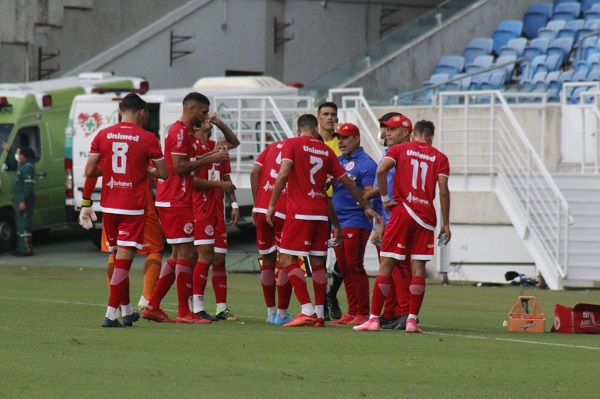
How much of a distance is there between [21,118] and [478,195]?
27.8 ft

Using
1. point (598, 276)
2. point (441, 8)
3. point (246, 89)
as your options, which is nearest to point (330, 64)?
point (441, 8)

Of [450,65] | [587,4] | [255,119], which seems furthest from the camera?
[450,65]

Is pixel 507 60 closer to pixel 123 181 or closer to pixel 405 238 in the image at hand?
pixel 405 238

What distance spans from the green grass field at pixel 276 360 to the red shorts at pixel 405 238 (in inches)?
27.2

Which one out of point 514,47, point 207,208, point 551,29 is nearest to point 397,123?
point 207,208

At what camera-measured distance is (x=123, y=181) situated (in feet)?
37.4

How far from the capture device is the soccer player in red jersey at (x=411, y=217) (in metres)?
11.9

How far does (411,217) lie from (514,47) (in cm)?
1899

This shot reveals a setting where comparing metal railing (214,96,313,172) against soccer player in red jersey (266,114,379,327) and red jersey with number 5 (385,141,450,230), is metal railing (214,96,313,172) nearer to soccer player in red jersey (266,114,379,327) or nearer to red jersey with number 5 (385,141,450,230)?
soccer player in red jersey (266,114,379,327)

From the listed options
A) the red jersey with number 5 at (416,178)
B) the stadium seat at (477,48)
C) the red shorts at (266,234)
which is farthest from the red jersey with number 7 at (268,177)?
the stadium seat at (477,48)

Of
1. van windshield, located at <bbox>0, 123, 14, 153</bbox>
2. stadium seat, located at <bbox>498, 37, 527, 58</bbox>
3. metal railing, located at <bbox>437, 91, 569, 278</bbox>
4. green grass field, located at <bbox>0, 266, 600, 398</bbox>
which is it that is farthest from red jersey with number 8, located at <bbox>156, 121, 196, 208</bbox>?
stadium seat, located at <bbox>498, 37, 527, 58</bbox>

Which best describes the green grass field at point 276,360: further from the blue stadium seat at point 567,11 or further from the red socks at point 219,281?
the blue stadium seat at point 567,11

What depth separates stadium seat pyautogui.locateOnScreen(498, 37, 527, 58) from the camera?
98.1 feet

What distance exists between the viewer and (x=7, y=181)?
24.5 meters
